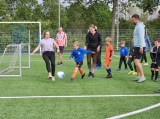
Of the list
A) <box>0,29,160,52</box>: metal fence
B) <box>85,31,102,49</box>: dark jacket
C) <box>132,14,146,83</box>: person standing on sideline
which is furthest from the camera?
<box>0,29,160,52</box>: metal fence

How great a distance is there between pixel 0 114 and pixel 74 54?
3.99 meters

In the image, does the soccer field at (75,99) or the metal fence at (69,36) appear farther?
the metal fence at (69,36)

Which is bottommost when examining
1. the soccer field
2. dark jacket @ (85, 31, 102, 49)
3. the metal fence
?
the soccer field

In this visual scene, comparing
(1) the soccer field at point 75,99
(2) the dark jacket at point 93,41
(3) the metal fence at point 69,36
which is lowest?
(1) the soccer field at point 75,99

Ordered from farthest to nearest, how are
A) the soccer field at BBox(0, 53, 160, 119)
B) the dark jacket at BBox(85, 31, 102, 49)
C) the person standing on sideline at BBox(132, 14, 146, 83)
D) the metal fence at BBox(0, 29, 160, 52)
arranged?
the metal fence at BBox(0, 29, 160, 52) < the dark jacket at BBox(85, 31, 102, 49) < the person standing on sideline at BBox(132, 14, 146, 83) < the soccer field at BBox(0, 53, 160, 119)

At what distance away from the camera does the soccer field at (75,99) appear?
4348 millimetres

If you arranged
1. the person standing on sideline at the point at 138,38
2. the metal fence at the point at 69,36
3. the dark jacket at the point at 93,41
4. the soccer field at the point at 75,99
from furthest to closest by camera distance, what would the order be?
the metal fence at the point at 69,36 < the dark jacket at the point at 93,41 < the person standing on sideline at the point at 138,38 < the soccer field at the point at 75,99

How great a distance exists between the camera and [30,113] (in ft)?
14.4

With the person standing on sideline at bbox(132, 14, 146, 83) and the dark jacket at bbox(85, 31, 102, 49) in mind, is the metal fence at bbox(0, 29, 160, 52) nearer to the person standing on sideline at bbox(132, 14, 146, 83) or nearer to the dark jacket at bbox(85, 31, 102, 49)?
the dark jacket at bbox(85, 31, 102, 49)

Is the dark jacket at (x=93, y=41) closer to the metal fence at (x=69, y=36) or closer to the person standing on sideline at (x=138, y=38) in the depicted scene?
the person standing on sideline at (x=138, y=38)

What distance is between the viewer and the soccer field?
4348 millimetres

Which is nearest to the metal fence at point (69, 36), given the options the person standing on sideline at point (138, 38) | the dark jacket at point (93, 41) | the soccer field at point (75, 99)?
the dark jacket at point (93, 41)

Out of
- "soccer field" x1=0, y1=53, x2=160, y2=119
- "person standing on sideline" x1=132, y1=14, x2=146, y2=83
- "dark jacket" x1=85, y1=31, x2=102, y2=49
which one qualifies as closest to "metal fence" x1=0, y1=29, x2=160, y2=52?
"dark jacket" x1=85, y1=31, x2=102, y2=49

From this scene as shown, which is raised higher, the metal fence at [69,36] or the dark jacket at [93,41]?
the metal fence at [69,36]
